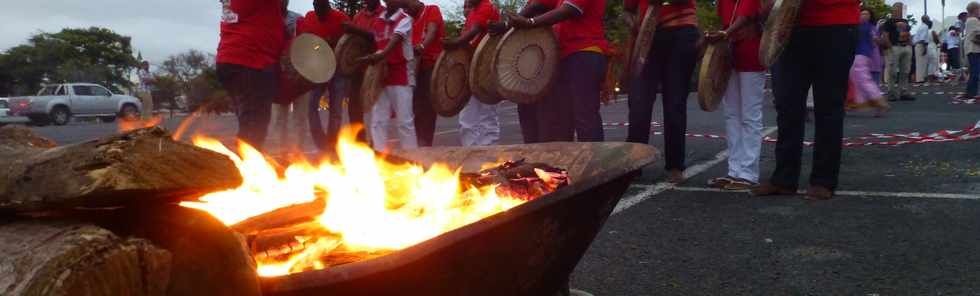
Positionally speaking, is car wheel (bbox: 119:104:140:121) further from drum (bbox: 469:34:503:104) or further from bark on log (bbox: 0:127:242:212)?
bark on log (bbox: 0:127:242:212)

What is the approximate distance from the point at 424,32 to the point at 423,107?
68cm

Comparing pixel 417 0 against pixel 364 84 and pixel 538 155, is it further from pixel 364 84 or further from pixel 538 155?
pixel 538 155

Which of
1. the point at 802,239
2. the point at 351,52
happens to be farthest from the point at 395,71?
the point at 802,239

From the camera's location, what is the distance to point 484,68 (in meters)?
5.02

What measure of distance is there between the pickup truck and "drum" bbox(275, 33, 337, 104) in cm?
2638

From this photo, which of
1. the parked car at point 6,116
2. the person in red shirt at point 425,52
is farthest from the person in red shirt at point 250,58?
the parked car at point 6,116

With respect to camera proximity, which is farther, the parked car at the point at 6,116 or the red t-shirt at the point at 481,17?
the parked car at the point at 6,116

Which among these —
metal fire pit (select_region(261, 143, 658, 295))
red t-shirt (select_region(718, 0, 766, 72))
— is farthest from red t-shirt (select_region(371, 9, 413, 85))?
metal fire pit (select_region(261, 143, 658, 295))

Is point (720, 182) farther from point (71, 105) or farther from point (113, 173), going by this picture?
point (71, 105)

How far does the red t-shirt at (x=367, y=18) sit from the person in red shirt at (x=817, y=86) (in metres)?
3.40

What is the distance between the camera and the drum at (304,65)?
579 cm

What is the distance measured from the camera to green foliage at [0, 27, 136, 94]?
2205 inches

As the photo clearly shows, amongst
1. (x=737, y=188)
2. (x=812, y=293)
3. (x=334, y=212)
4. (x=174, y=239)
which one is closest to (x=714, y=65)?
(x=737, y=188)

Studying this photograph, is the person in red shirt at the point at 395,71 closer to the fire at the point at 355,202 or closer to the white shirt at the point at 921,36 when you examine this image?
the fire at the point at 355,202
